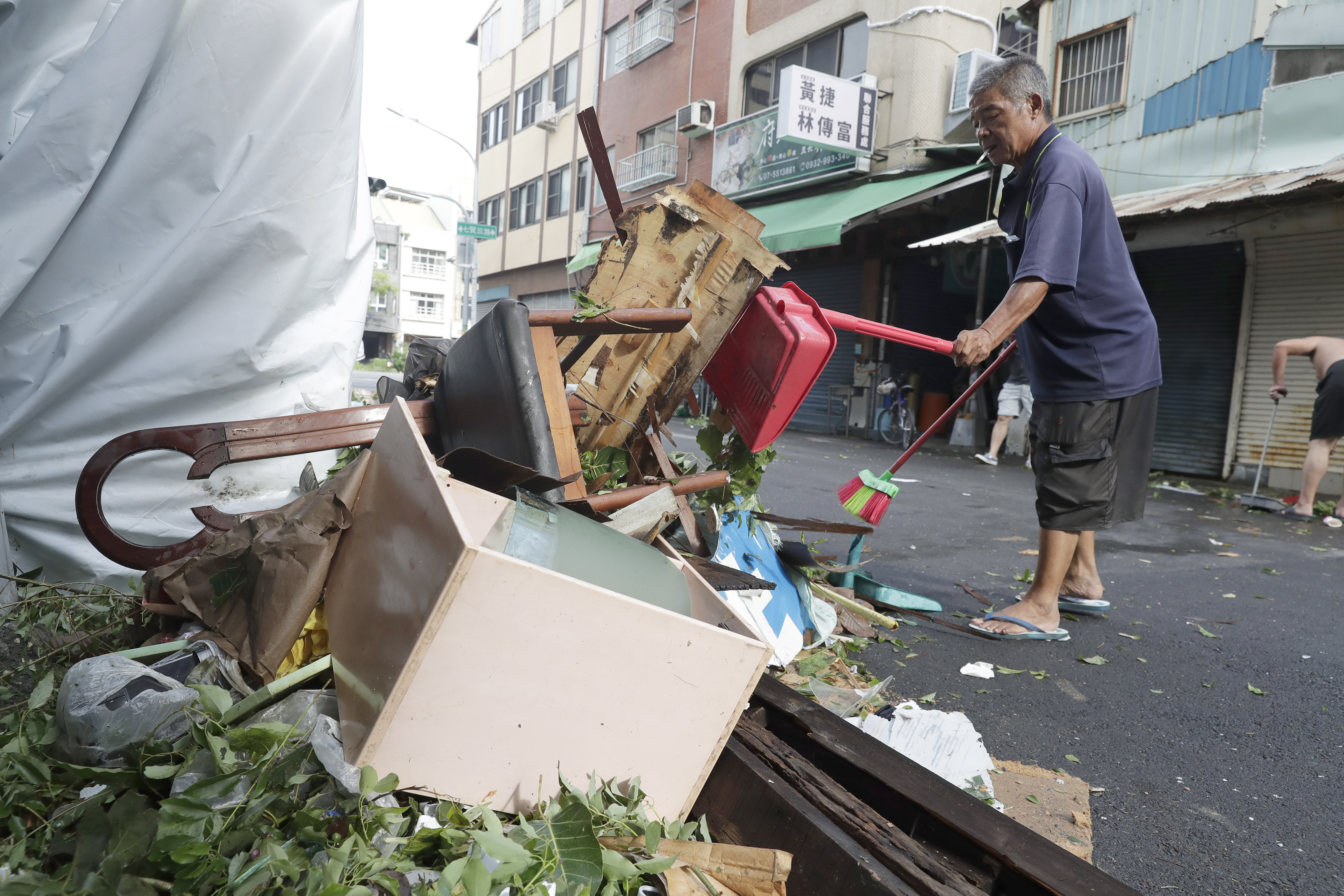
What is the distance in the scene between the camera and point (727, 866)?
1.23m

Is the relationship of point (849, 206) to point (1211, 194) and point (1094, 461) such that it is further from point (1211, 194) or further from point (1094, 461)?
point (1094, 461)

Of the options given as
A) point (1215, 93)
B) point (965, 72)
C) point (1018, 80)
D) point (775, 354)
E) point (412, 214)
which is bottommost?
point (775, 354)

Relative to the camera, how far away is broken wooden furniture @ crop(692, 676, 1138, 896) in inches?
46.5

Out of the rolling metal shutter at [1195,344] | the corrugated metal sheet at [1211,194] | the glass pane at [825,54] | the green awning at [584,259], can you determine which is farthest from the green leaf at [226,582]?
the green awning at [584,259]

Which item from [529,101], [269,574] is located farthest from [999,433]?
[529,101]

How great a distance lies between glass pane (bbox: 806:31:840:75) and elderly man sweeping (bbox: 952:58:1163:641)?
1198 cm

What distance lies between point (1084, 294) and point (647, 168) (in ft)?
57.8

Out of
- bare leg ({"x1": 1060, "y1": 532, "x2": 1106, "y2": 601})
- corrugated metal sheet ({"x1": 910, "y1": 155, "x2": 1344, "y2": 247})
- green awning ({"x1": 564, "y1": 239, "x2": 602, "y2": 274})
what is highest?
green awning ({"x1": 564, "y1": 239, "x2": 602, "y2": 274})

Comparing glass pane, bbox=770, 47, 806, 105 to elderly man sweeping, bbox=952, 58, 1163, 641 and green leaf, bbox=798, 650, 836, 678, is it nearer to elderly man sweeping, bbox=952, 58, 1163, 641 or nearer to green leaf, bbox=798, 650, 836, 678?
elderly man sweeping, bbox=952, 58, 1163, 641

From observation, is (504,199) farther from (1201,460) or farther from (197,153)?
(197,153)

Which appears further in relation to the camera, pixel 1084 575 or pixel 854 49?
pixel 854 49

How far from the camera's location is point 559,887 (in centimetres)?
111

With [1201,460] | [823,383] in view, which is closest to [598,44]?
[823,383]

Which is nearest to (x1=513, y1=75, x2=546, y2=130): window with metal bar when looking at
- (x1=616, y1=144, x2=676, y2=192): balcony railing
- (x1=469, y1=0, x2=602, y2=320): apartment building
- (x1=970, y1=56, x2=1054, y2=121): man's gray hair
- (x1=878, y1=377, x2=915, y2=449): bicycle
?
(x1=469, y1=0, x2=602, y2=320): apartment building
